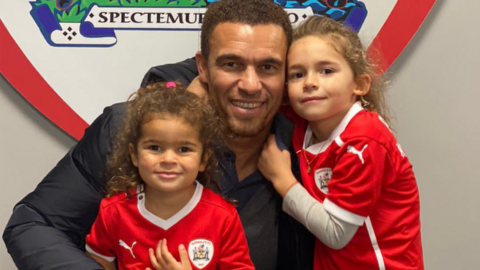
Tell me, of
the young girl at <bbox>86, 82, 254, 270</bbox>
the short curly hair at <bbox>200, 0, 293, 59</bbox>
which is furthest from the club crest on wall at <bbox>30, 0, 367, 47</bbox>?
the young girl at <bbox>86, 82, 254, 270</bbox>

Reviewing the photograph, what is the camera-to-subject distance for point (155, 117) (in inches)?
43.9

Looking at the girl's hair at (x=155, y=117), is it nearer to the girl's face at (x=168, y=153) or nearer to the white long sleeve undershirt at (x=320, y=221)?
the girl's face at (x=168, y=153)

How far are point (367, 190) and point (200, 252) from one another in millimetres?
369

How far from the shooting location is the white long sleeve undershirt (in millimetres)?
1167

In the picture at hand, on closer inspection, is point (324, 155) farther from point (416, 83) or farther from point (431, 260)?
point (431, 260)

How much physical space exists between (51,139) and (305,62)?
82 centimetres

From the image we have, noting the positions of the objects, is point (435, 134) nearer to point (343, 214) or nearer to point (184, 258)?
point (343, 214)

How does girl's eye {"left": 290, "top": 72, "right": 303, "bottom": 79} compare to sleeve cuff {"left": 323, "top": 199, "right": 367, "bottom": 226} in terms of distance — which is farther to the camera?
girl's eye {"left": 290, "top": 72, "right": 303, "bottom": 79}

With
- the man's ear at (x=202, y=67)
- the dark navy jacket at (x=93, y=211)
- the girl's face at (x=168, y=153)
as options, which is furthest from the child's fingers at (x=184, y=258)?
the man's ear at (x=202, y=67)

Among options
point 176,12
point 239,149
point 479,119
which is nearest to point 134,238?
point 239,149

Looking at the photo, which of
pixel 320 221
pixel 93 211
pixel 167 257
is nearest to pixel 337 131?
pixel 320 221

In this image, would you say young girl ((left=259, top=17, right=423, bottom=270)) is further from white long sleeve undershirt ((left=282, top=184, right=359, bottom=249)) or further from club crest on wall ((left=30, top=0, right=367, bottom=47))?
club crest on wall ((left=30, top=0, right=367, bottom=47))

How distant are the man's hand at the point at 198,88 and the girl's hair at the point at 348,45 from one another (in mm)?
252

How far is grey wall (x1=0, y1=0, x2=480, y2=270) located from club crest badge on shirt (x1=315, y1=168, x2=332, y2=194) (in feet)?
1.55
